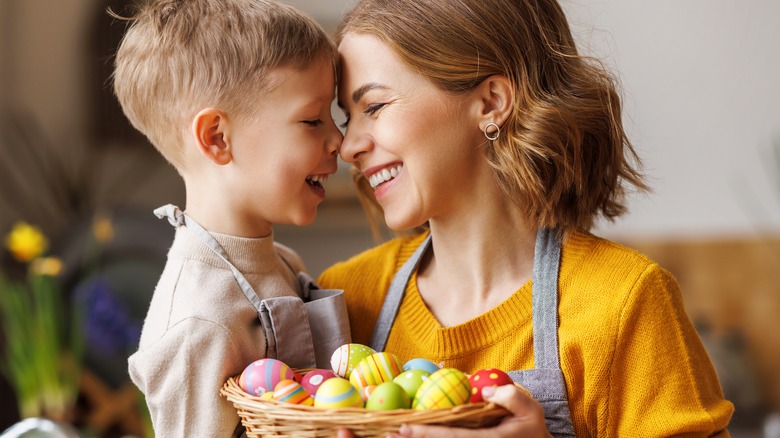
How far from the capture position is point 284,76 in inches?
58.8

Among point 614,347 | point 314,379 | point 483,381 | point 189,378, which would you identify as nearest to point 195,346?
point 189,378

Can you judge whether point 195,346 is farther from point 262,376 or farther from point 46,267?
point 46,267

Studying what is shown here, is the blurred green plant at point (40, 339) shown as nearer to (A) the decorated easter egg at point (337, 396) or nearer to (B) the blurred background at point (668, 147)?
(B) the blurred background at point (668, 147)

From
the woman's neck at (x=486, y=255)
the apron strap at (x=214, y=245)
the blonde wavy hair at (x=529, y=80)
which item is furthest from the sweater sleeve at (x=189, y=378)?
the blonde wavy hair at (x=529, y=80)

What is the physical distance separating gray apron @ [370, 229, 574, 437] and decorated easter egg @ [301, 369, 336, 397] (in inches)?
12.4

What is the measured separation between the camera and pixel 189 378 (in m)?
1.33

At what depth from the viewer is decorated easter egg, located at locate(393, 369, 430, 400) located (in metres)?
1.25

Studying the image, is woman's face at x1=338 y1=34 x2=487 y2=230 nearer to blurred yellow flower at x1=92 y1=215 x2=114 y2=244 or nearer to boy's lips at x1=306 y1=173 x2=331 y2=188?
boy's lips at x1=306 y1=173 x2=331 y2=188

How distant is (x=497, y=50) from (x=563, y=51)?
0.44ft

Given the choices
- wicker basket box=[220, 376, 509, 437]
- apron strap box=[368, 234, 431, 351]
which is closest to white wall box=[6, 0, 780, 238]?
apron strap box=[368, 234, 431, 351]

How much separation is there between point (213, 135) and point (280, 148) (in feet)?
0.36

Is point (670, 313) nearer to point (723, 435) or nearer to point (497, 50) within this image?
point (723, 435)

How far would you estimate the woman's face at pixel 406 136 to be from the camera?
1.54 m

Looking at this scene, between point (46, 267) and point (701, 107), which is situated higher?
point (701, 107)
